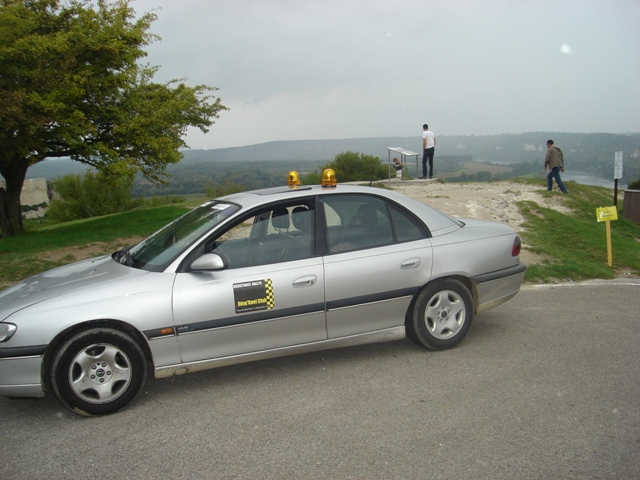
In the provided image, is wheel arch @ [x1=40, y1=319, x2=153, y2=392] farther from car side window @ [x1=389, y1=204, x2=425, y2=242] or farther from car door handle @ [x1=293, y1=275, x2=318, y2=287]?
Answer: car side window @ [x1=389, y1=204, x2=425, y2=242]

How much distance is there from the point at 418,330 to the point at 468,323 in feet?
1.78

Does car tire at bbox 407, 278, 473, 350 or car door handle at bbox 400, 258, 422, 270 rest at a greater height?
car door handle at bbox 400, 258, 422, 270

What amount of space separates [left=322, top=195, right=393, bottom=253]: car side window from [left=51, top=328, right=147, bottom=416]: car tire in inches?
70.6

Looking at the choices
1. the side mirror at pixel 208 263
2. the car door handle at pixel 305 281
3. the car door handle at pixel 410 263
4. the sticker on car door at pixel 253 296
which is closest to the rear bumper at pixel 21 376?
the side mirror at pixel 208 263

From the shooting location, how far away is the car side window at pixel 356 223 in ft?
14.9

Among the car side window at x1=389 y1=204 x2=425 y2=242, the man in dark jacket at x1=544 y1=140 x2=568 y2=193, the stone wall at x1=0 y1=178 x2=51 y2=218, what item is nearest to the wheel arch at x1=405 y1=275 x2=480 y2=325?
the car side window at x1=389 y1=204 x2=425 y2=242

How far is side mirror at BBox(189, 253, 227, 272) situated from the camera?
390cm

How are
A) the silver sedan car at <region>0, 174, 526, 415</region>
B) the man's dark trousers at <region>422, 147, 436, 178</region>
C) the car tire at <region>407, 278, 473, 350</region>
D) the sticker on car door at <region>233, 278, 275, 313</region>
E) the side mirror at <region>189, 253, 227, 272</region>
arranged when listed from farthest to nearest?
the man's dark trousers at <region>422, 147, 436, 178</region> < the car tire at <region>407, 278, 473, 350</region> < the sticker on car door at <region>233, 278, 275, 313</region> < the side mirror at <region>189, 253, 227, 272</region> < the silver sedan car at <region>0, 174, 526, 415</region>

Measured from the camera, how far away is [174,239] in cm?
446

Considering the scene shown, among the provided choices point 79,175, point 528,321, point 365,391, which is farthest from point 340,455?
point 79,175

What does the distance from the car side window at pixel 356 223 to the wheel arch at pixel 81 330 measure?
1.66m

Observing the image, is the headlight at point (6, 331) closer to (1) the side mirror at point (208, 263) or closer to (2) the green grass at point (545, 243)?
(1) the side mirror at point (208, 263)

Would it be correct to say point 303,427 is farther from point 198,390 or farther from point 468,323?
point 468,323

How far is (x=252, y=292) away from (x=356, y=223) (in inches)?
47.2
